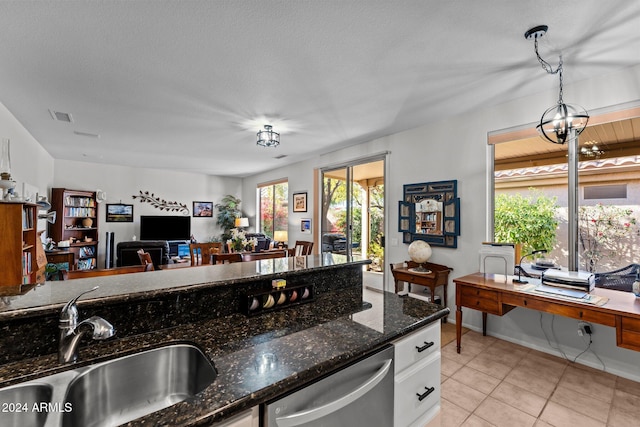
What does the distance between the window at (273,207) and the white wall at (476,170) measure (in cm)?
278

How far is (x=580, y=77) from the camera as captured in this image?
258cm

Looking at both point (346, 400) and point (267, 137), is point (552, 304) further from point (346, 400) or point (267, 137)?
point (267, 137)

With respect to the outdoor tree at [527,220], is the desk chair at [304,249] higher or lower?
lower

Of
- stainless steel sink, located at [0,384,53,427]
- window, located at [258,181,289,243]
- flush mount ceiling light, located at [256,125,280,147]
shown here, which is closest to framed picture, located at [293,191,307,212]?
window, located at [258,181,289,243]

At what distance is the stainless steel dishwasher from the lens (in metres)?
0.85

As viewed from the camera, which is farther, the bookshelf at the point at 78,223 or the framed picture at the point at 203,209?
the framed picture at the point at 203,209

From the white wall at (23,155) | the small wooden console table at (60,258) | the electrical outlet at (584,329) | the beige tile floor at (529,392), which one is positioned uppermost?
the white wall at (23,155)

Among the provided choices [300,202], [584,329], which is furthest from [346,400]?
[300,202]

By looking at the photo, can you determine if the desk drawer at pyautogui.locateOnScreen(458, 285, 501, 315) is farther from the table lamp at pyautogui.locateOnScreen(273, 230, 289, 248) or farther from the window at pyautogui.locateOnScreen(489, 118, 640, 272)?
the table lamp at pyautogui.locateOnScreen(273, 230, 289, 248)

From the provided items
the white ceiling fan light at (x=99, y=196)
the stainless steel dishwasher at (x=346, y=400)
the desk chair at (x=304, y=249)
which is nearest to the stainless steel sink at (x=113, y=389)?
the stainless steel dishwasher at (x=346, y=400)

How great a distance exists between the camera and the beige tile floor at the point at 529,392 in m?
1.92

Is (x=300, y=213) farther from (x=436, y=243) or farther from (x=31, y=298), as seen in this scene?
(x=31, y=298)

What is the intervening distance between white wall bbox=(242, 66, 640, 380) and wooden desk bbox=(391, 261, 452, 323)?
A: 0.13 metres

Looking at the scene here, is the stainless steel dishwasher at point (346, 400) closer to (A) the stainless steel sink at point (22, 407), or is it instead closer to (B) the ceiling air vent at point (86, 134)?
(A) the stainless steel sink at point (22, 407)
